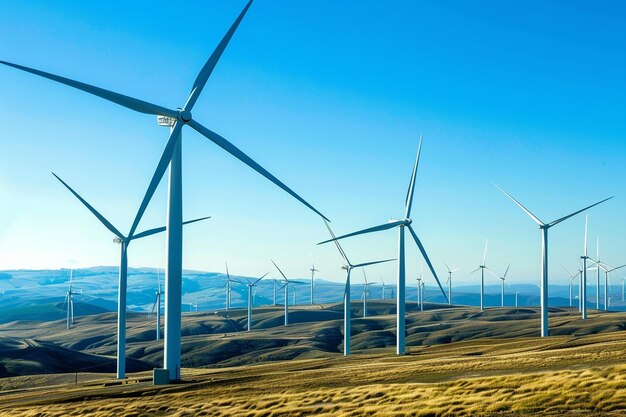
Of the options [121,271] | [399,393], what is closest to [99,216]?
[121,271]

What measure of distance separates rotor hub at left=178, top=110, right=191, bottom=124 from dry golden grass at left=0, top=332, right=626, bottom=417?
945 inches

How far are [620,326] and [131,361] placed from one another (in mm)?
126064

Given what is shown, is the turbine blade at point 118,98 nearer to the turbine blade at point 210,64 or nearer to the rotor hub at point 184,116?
the rotor hub at point 184,116

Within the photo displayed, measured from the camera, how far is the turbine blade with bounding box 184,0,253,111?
63.9 meters

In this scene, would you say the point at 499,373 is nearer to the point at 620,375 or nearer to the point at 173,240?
the point at 620,375

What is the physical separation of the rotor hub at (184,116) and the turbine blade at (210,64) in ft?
5.22

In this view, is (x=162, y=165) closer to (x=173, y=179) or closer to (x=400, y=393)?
(x=173, y=179)

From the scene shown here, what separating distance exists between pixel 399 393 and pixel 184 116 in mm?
29829

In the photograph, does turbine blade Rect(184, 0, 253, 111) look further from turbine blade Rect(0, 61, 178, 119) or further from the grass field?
the grass field

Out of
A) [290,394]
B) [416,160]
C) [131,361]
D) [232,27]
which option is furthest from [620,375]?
[131,361]

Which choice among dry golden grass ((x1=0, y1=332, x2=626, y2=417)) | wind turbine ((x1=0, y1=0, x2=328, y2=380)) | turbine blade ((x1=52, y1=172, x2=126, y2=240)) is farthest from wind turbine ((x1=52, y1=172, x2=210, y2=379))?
wind turbine ((x1=0, y1=0, x2=328, y2=380))

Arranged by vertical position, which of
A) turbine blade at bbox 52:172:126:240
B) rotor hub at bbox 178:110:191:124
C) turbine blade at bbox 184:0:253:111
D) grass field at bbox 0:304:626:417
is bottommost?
grass field at bbox 0:304:626:417

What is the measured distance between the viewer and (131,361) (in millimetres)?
165625

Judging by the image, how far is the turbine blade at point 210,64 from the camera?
63938mm
